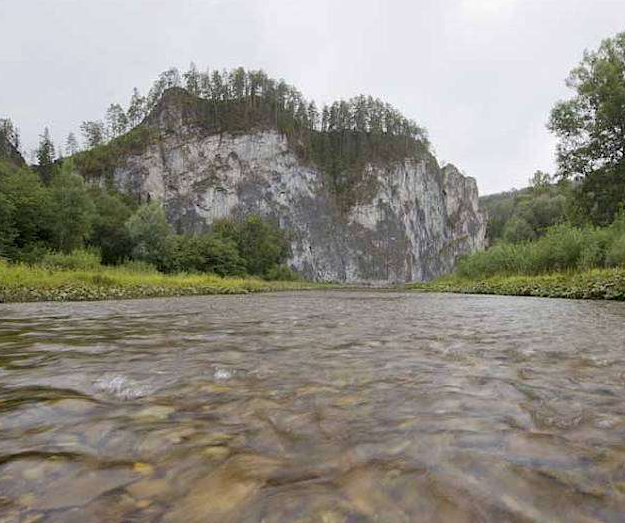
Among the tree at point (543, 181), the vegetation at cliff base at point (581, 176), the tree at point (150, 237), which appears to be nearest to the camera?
the vegetation at cliff base at point (581, 176)

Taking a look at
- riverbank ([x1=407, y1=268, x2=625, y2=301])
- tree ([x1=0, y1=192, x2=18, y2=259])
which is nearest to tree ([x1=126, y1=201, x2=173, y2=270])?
tree ([x1=0, y1=192, x2=18, y2=259])

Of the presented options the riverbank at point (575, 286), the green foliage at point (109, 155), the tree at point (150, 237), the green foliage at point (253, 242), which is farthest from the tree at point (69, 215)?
the green foliage at point (109, 155)

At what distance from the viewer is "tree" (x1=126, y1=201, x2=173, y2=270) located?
41844mm

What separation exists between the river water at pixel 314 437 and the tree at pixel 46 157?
78.7m

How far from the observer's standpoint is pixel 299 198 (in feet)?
279

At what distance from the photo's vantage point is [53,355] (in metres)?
3.73

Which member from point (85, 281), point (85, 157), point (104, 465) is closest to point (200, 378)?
point (104, 465)

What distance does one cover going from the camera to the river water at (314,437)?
4.20ft

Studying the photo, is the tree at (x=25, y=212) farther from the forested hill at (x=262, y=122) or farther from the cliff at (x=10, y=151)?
the cliff at (x=10, y=151)

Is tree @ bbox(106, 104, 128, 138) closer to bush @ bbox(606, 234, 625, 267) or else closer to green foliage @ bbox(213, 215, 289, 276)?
green foliage @ bbox(213, 215, 289, 276)

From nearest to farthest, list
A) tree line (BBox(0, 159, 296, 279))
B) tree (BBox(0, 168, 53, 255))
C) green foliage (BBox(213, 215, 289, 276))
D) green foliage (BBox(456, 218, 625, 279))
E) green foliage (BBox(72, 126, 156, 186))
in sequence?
green foliage (BBox(456, 218, 625, 279))
tree (BBox(0, 168, 53, 255))
tree line (BBox(0, 159, 296, 279))
green foliage (BBox(213, 215, 289, 276))
green foliage (BBox(72, 126, 156, 186))

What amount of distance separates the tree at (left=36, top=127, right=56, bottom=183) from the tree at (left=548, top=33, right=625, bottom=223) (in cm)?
7308

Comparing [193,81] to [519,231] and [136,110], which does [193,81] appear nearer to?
[136,110]

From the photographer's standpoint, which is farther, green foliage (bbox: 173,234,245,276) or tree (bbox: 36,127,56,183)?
tree (bbox: 36,127,56,183)
